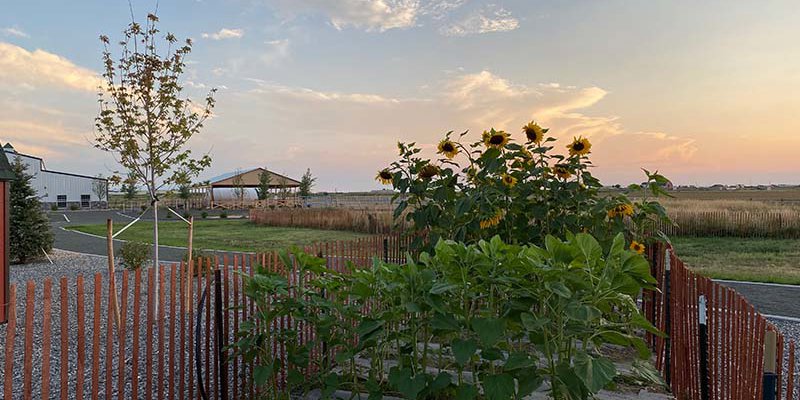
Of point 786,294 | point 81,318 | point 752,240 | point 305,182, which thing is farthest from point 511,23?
point 305,182

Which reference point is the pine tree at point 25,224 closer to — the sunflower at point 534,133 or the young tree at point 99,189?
the sunflower at point 534,133

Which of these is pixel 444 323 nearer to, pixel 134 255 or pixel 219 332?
pixel 219 332

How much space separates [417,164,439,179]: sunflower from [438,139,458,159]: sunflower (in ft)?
1.06

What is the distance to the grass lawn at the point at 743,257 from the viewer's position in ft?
32.8

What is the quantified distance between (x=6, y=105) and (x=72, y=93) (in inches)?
104

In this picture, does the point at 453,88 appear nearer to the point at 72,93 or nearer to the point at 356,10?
the point at 356,10

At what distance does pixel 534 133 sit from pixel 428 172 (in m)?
1.23

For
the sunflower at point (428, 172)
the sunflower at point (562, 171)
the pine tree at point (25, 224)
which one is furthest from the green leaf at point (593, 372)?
the pine tree at point (25, 224)

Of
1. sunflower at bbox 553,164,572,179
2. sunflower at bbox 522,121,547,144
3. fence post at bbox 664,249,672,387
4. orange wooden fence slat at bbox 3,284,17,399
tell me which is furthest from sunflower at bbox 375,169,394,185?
orange wooden fence slat at bbox 3,284,17,399

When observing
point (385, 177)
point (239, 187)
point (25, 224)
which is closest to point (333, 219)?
point (25, 224)

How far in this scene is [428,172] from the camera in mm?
4598

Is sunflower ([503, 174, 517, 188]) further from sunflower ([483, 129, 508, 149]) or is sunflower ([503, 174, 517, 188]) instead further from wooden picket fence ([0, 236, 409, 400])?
wooden picket fence ([0, 236, 409, 400])

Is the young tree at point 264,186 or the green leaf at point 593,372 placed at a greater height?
the young tree at point 264,186

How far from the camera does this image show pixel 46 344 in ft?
7.62
